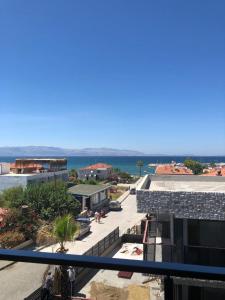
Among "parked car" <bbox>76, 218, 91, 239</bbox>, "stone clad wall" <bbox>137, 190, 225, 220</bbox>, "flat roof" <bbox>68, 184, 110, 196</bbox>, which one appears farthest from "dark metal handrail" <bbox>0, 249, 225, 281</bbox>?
"flat roof" <bbox>68, 184, 110, 196</bbox>

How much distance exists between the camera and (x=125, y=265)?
6.75ft

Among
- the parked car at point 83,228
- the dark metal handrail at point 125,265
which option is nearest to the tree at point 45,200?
the parked car at point 83,228

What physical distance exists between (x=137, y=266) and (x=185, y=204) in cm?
1007

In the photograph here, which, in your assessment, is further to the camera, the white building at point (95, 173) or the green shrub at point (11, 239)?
the white building at point (95, 173)

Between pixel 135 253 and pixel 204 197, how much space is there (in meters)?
15.0

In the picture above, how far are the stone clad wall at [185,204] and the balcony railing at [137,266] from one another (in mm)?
9823

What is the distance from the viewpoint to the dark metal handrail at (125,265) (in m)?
1.95

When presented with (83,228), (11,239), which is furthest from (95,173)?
(11,239)

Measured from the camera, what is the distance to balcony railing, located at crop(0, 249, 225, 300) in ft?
6.39

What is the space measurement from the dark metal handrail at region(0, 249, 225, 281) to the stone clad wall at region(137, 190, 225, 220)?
9.84m

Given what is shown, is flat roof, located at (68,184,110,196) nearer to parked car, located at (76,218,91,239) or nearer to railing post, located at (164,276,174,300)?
parked car, located at (76,218,91,239)

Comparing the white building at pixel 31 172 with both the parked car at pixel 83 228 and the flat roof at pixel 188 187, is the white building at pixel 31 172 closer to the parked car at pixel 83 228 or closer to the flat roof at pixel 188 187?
the parked car at pixel 83 228

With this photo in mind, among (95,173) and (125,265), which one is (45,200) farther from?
(95,173)

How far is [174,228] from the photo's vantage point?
41.5ft
